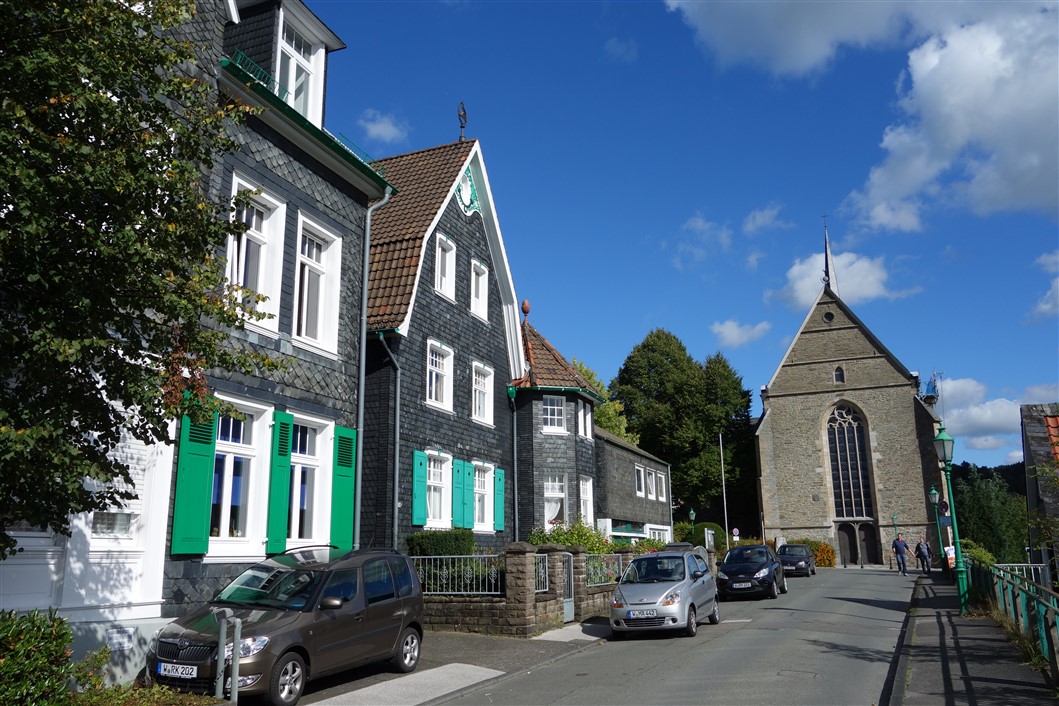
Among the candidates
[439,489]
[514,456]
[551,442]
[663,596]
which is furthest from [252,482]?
[551,442]

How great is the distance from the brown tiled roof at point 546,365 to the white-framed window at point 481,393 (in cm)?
264

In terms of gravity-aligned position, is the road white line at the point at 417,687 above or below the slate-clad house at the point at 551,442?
below

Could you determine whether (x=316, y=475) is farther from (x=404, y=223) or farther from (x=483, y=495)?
(x=483, y=495)

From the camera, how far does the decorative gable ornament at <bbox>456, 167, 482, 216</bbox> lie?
21484 millimetres

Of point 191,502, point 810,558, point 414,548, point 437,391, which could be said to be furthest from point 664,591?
point 810,558

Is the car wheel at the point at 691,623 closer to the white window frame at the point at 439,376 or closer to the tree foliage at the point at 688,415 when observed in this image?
the white window frame at the point at 439,376

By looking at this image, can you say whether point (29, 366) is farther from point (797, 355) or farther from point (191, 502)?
point (797, 355)

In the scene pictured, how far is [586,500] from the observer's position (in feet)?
89.9

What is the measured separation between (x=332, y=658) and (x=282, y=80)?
9741mm

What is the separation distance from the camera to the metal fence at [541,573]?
53.2 ft

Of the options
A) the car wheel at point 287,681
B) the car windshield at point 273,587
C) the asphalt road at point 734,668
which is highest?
the car windshield at point 273,587

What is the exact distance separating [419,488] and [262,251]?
22.4 feet

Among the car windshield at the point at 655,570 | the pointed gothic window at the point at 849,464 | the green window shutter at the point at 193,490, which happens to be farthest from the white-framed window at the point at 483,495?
the pointed gothic window at the point at 849,464

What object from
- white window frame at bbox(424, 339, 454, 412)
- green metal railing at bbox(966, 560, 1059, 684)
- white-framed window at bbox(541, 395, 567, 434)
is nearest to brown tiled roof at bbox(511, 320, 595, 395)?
white-framed window at bbox(541, 395, 567, 434)
